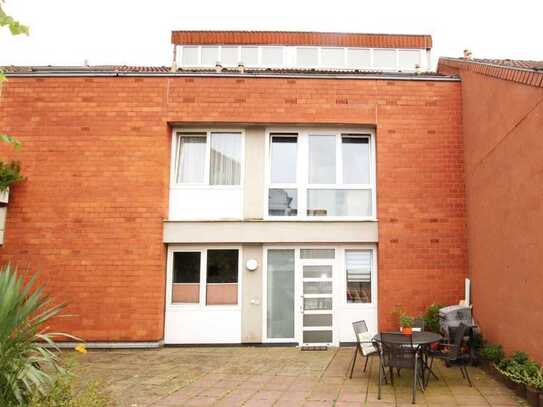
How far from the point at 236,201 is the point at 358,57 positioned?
27.1 feet

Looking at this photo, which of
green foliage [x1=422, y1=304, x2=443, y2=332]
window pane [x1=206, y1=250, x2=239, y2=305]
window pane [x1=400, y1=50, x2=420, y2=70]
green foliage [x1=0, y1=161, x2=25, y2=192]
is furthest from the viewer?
window pane [x1=400, y1=50, x2=420, y2=70]

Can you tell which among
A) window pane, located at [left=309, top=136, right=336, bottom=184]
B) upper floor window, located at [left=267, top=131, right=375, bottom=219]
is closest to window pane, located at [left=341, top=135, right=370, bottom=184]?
upper floor window, located at [left=267, top=131, right=375, bottom=219]

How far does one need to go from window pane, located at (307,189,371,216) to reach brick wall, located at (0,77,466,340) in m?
0.42

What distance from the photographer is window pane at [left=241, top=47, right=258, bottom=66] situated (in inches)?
603

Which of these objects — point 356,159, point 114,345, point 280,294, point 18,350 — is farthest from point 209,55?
point 18,350

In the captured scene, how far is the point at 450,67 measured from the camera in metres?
10.5

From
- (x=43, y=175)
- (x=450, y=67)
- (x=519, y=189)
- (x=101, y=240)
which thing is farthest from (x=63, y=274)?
(x=450, y=67)

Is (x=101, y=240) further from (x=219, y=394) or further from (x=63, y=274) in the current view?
(x=219, y=394)

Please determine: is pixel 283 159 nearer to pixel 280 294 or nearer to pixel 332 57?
pixel 280 294

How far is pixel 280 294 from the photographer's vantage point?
31.9ft

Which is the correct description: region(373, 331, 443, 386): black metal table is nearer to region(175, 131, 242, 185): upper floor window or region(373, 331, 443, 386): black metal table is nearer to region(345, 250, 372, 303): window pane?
region(345, 250, 372, 303): window pane

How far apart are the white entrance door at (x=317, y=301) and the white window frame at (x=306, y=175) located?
833mm

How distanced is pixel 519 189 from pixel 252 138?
5379 mm

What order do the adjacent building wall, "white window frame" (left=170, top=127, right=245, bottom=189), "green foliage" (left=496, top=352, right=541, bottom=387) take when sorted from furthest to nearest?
1. "white window frame" (left=170, top=127, right=245, bottom=189)
2. the adjacent building wall
3. "green foliage" (left=496, top=352, right=541, bottom=387)
